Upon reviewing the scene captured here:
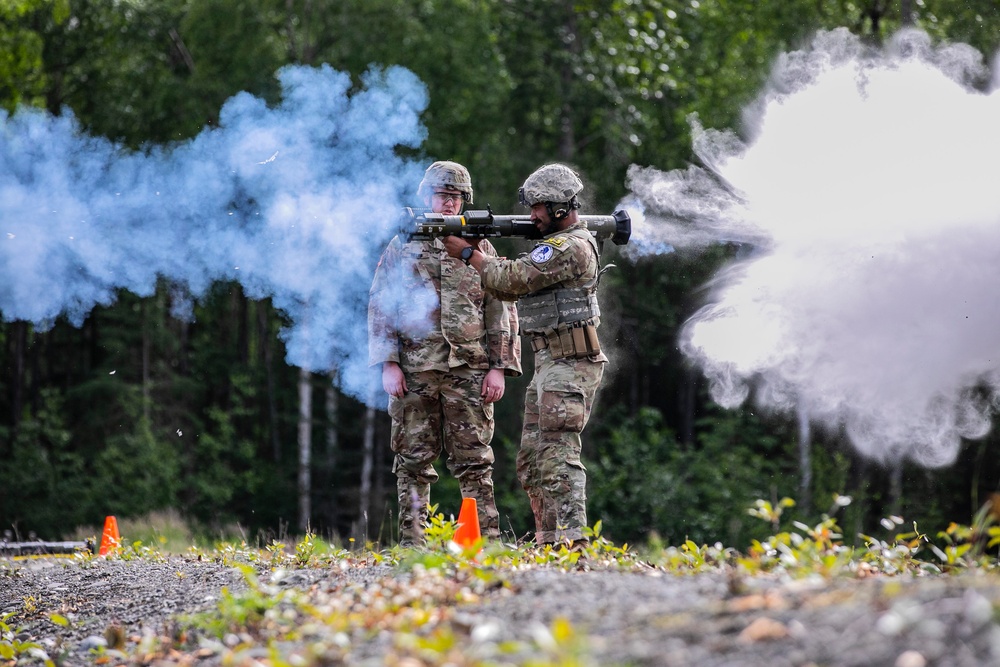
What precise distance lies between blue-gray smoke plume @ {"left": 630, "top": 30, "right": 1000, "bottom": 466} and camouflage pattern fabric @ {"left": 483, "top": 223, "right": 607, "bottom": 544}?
2.38m

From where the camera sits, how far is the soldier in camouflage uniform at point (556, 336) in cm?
694

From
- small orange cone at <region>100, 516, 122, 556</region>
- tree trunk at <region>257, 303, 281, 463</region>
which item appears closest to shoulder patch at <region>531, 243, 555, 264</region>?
small orange cone at <region>100, 516, 122, 556</region>

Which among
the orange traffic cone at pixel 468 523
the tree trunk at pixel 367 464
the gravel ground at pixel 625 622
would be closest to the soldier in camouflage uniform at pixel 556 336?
the orange traffic cone at pixel 468 523

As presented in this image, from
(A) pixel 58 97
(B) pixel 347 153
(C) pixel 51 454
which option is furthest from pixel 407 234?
(C) pixel 51 454

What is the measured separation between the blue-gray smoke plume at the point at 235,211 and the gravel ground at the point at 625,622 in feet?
11.9

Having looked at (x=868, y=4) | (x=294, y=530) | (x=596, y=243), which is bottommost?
(x=294, y=530)

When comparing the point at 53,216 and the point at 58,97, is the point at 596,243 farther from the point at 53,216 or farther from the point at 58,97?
the point at 58,97

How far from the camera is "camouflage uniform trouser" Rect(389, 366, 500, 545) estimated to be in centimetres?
748

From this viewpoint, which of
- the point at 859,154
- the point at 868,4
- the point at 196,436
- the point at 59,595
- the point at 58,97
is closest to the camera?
the point at 59,595

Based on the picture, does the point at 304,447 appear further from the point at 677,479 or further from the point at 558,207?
the point at 558,207

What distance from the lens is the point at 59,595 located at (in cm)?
704

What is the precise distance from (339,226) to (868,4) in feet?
45.2

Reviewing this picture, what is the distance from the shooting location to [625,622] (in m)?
3.93

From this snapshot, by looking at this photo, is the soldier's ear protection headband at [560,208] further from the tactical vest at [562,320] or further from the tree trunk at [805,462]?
the tree trunk at [805,462]
